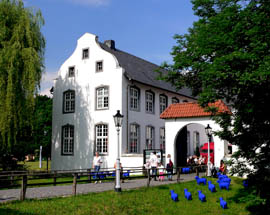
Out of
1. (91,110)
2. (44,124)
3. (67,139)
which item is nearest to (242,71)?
(91,110)

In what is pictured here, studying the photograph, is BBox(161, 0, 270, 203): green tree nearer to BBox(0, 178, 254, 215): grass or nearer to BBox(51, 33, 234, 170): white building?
BBox(0, 178, 254, 215): grass

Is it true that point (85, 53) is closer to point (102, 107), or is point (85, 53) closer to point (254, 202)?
point (102, 107)

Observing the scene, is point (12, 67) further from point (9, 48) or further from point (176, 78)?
point (176, 78)

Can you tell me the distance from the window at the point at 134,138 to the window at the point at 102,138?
191 cm

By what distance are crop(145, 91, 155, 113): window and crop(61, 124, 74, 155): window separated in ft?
21.0

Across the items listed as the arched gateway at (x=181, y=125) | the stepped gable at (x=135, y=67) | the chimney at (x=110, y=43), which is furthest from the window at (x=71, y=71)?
the arched gateway at (x=181, y=125)

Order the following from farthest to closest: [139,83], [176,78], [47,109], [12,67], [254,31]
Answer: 1. [47,109]
2. [139,83]
3. [12,67]
4. [176,78]
5. [254,31]

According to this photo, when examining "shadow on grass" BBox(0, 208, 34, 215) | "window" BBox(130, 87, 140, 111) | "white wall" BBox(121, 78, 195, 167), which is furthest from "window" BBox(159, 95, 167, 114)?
"shadow on grass" BBox(0, 208, 34, 215)

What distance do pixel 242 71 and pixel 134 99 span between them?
56.0ft

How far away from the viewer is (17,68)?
2166 cm

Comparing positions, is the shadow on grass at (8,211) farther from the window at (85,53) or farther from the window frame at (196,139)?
the window frame at (196,139)

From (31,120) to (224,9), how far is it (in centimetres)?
1492

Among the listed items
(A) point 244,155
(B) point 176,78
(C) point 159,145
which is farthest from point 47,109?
(A) point 244,155

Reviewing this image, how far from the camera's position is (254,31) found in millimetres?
10117
